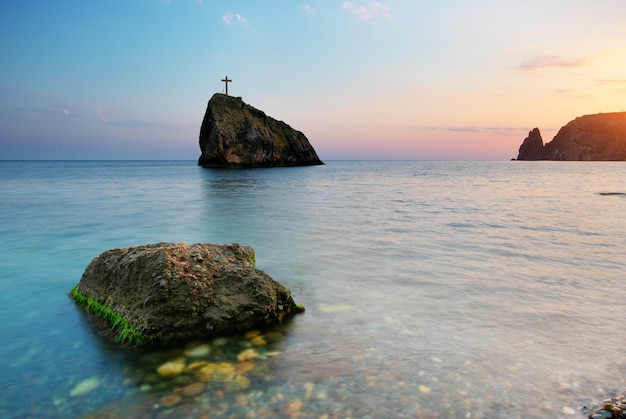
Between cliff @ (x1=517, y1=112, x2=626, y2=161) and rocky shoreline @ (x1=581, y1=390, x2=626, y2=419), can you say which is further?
cliff @ (x1=517, y1=112, x2=626, y2=161)

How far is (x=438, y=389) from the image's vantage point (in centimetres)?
331

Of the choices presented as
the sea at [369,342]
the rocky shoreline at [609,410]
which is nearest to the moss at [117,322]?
the sea at [369,342]

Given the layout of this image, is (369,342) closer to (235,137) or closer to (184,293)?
(184,293)

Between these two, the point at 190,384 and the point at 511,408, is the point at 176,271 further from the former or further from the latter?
the point at 511,408

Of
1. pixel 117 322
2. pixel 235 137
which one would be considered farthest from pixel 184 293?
pixel 235 137

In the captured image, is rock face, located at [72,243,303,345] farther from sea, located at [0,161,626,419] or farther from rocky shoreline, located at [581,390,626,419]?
rocky shoreline, located at [581,390,626,419]

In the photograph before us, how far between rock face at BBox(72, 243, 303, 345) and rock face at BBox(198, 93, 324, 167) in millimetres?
70840

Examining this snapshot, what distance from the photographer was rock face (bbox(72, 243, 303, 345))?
14.2 feet

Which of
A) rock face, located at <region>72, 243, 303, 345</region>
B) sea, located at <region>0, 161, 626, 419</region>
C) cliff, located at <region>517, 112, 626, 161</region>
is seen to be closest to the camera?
sea, located at <region>0, 161, 626, 419</region>

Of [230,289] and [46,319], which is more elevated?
[230,289]

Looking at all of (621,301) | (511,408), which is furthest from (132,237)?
(621,301)

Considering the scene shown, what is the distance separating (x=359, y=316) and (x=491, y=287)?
2.66 metres

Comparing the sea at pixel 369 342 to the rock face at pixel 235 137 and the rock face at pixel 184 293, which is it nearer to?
the rock face at pixel 184 293

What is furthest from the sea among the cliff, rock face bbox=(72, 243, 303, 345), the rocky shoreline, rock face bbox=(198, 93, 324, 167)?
the cliff
